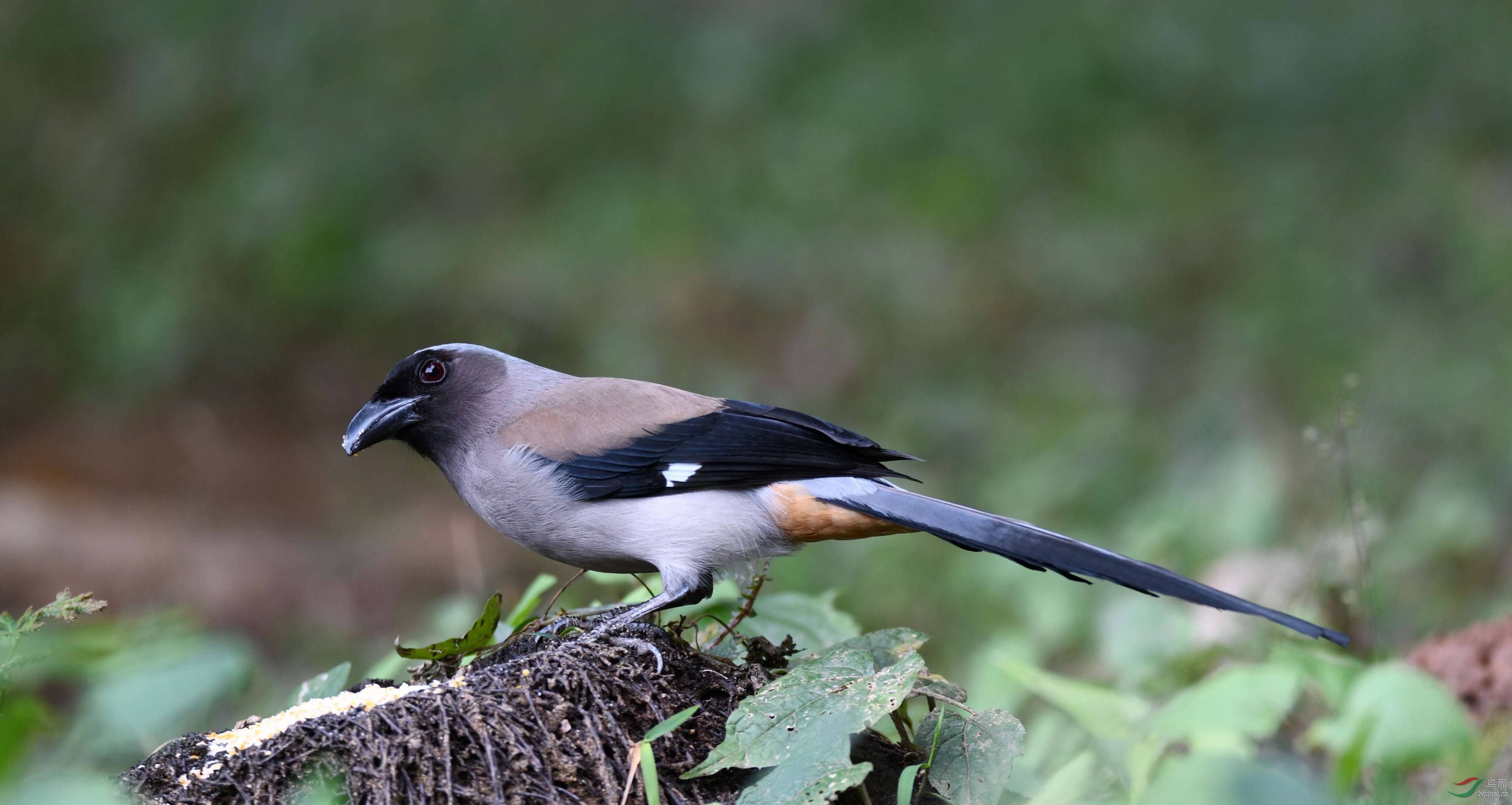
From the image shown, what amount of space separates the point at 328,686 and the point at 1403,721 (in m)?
2.79

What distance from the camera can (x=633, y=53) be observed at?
13.6 metres

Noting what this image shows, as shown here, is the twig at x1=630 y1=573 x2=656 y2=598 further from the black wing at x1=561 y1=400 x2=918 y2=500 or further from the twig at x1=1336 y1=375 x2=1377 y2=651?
the twig at x1=1336 y1=375 x2=1377 y2=651

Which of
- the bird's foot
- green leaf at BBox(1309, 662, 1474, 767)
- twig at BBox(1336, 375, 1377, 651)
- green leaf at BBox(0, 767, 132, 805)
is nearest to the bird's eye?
the bird's foot

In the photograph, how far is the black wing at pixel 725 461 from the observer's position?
3.70m

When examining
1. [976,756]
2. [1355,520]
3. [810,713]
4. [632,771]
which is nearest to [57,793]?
[632,771]

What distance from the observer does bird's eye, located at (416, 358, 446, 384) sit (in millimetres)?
4184

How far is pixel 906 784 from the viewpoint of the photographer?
8.76 feet

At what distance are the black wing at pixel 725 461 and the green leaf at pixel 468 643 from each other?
615 millimetres

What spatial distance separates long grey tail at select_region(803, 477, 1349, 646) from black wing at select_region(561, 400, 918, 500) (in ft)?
0.22

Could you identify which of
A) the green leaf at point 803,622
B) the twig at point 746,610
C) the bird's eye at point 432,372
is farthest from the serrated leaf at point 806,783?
the bird's eye at point 432,372

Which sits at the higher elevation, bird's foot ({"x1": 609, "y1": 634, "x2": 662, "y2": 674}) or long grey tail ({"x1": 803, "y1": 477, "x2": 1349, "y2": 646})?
long grey tail ({"x1": 803, "y1": 477, "x2": 1349, "y2": 646})

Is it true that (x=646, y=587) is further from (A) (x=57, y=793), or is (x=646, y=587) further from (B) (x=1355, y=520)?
(B) (x=1355, y=520)

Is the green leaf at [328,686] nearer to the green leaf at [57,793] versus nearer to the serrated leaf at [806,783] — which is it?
the green leaf at [57,793]

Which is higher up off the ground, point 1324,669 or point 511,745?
point 1324,669
